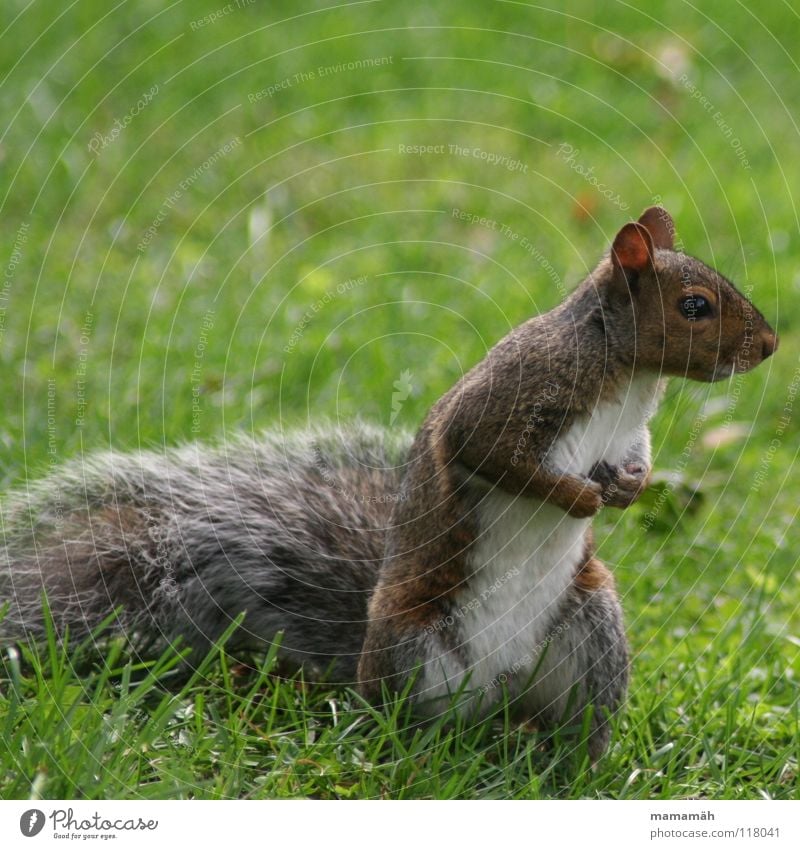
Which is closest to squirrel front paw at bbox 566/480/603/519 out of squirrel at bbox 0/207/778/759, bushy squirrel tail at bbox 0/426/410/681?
squirrel at bbox 0/207/778/759

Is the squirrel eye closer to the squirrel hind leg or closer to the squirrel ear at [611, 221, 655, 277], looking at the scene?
the squirrel ear at [611, 221, 655, 277]

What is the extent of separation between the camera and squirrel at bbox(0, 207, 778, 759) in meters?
1.70

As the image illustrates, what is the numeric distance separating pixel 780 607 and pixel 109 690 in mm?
→ 1240

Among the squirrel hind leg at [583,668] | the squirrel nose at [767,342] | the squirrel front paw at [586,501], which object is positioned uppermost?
the squirrel nose at [767,342]

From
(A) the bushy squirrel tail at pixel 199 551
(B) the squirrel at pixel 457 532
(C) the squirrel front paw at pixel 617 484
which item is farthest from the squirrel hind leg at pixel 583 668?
(A) the bushy squirrel tail at pixel 199 551

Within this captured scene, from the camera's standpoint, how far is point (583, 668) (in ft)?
5.92

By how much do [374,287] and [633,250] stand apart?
4.84 ft

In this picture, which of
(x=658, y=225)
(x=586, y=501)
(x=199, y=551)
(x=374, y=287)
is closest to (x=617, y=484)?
(x=586, y=501)

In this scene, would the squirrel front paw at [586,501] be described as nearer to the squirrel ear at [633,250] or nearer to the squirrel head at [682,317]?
the squirrel head at [682,317]

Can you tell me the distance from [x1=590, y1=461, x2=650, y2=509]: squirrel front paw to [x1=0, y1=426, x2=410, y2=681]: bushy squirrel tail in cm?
39

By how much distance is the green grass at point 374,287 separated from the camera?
1705 mm

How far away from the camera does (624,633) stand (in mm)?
1845

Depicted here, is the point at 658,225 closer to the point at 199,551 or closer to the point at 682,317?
the point at 682,317

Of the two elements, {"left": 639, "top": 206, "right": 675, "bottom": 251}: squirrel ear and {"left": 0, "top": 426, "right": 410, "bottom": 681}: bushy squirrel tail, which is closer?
{"left": 639, "top": 206, "right": 675, "bottom": 251}: squirrel ear
